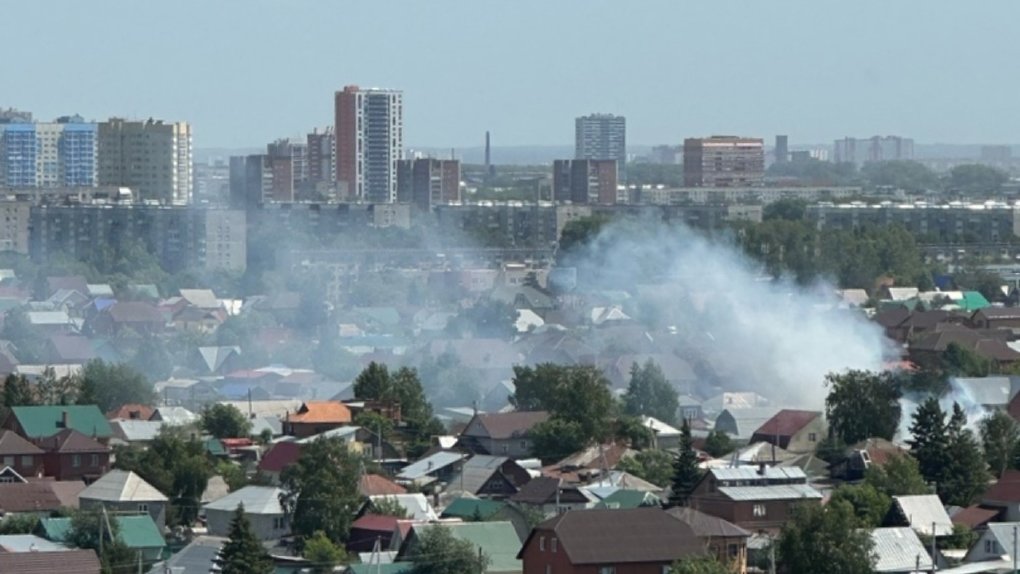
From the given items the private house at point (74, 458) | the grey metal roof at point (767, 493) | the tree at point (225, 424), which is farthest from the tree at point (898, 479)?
the tree at point (225, 424)

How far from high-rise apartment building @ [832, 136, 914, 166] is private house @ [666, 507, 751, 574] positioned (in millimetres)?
111736

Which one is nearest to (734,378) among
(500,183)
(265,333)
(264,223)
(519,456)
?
(519,456)

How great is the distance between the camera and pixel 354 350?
41.0 meters

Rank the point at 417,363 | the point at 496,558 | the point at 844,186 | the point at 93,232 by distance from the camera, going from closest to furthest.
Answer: the point at 496,558 → the point at 417,363 → the point at 93,232 → the point at 844,186

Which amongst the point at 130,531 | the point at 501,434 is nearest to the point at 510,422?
the point at 501,434

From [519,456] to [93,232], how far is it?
36.9 metres

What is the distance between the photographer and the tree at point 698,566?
57.1ft

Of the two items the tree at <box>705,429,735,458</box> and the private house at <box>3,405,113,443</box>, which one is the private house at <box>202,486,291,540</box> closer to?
the private house at <box>3,405,113,443</box>

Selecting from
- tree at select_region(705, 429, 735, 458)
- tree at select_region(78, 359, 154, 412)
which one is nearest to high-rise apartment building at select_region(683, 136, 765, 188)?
tree at select_region(78, 359, 154, 412)

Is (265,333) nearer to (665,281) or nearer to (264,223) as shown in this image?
(665,281)

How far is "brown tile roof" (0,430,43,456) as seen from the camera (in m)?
25.1

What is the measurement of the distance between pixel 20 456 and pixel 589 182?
55307 millimetres

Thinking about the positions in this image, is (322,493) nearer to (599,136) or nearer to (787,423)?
(787,423)

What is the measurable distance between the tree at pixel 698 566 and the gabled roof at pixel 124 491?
535 cm
